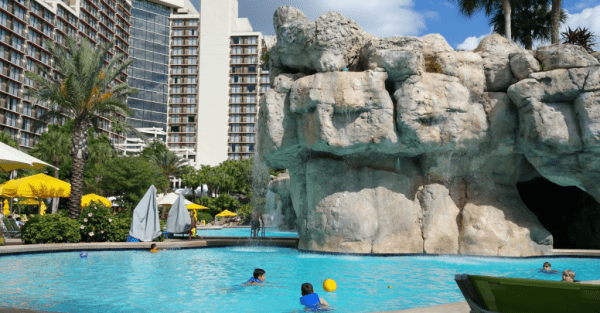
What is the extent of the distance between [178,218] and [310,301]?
15.5m

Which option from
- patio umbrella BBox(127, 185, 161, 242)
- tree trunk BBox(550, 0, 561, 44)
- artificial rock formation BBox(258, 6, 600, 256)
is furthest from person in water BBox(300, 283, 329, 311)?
tree trunk BBox(550, 0, 561, 44)

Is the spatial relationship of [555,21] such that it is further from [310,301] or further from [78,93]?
[78,93]

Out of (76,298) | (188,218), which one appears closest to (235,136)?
(188,218)

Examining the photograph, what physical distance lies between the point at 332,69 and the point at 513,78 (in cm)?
677

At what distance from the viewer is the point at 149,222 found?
61.4ft

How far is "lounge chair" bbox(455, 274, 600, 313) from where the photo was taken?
12.6 feet

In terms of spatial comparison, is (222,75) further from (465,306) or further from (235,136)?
(465,306)

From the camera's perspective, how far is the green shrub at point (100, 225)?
17.7 m

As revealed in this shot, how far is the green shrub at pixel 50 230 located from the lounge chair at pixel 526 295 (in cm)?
1629

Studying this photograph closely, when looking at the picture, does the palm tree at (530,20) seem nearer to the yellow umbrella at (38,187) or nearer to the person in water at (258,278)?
the person in water at (258,278)

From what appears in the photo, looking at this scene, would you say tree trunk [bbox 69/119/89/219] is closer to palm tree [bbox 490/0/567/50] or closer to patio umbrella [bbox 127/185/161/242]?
patio umbrella [bbox 127/185/161/242]

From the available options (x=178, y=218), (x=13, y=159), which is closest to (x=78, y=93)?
(x=178, y=218)

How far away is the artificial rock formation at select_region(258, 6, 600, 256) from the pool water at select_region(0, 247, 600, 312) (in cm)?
123

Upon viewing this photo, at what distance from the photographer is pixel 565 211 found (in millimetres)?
20766
